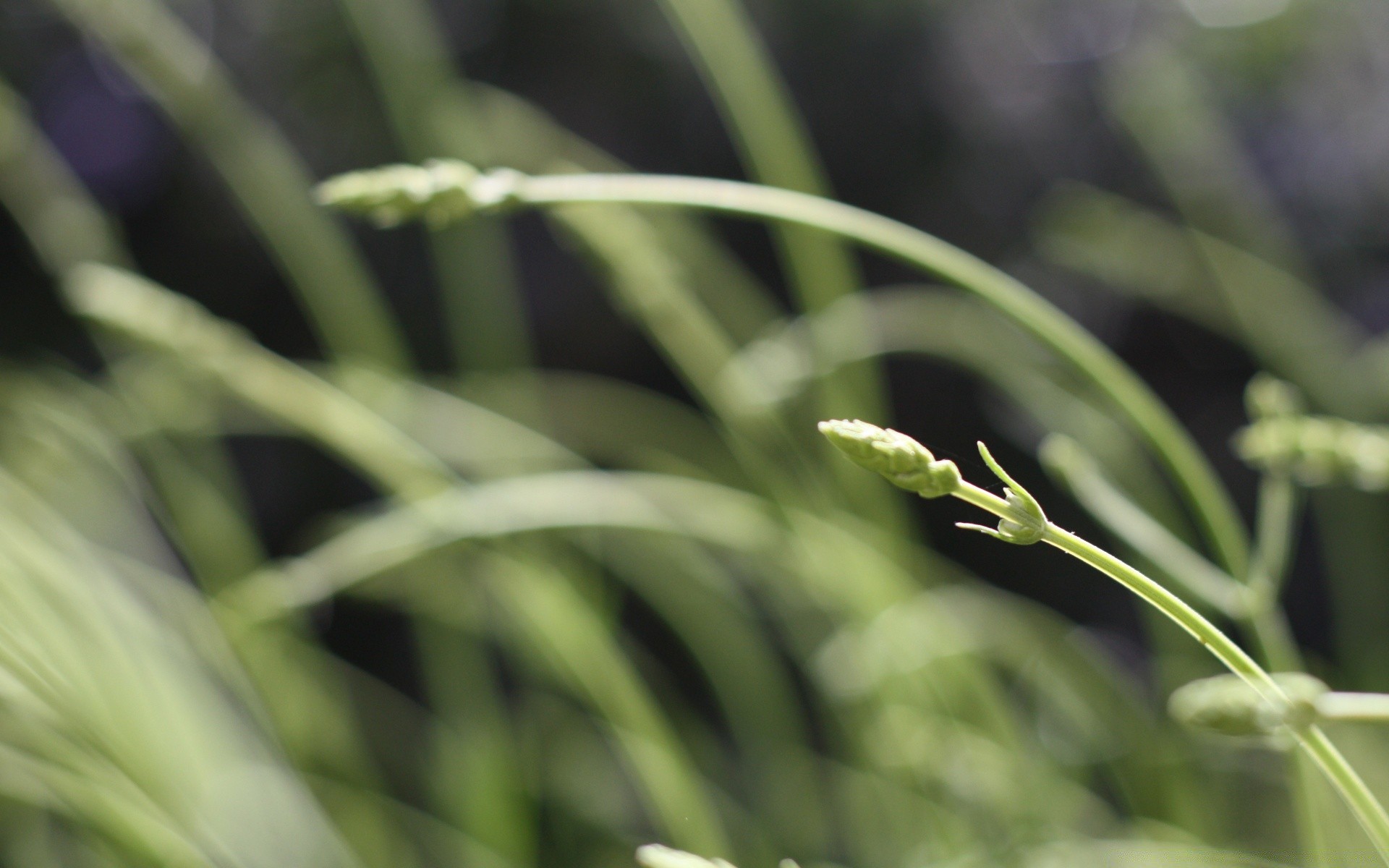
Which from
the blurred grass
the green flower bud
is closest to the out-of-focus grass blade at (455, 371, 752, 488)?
the blurred grass

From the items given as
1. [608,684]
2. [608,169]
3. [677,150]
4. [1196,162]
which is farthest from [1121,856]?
[677,150]

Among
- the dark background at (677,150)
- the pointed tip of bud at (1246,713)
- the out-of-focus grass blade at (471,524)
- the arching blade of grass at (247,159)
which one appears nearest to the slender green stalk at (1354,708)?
the pointed tip of bud at (1246,713)

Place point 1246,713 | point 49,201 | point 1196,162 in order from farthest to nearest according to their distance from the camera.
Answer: point 1196,162 < point 49,201 < point 1246,713

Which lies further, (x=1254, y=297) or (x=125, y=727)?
(x=1254, y=297)

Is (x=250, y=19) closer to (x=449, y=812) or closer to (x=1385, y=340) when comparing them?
(x=449, y=812)

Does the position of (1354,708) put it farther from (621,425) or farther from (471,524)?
(621,425)

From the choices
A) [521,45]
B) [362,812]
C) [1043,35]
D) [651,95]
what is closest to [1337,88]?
[1043,35]
